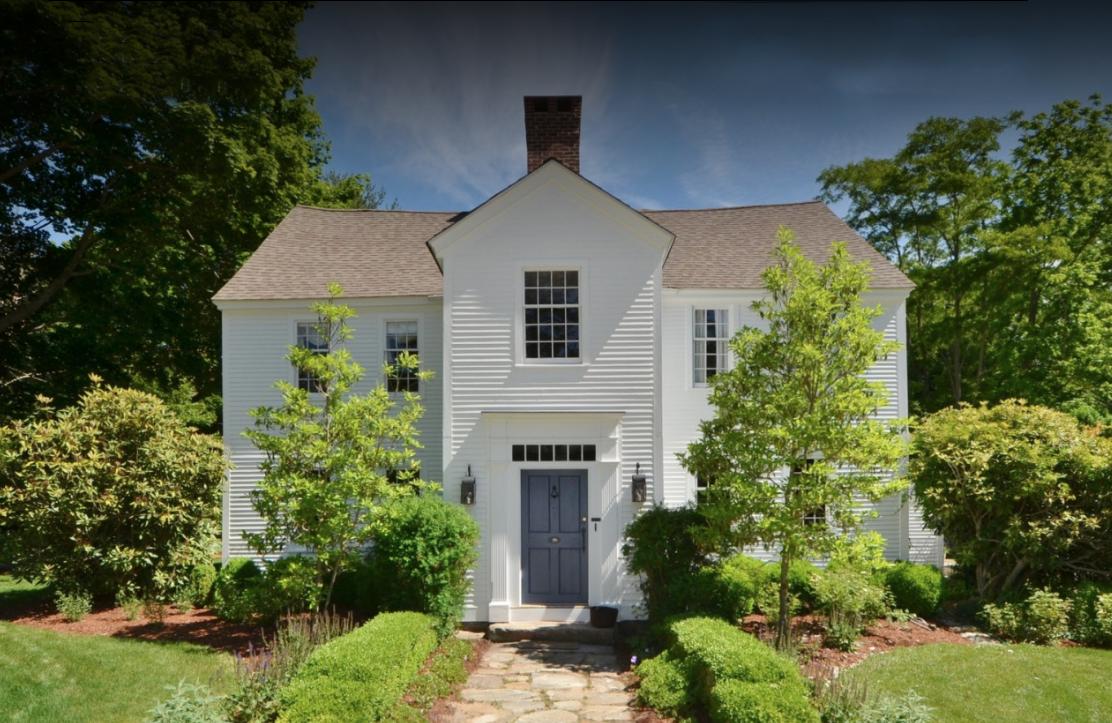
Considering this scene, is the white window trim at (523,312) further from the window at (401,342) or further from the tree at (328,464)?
the window at (401,342)

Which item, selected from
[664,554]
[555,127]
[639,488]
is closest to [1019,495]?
[664,554]

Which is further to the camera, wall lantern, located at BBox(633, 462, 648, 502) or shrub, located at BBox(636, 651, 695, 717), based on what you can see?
wall lantern, located at BBox(633, 462, 648, 502)

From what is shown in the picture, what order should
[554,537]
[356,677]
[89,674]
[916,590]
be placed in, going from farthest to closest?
[554,537] → [916,590] → [89,674] → [356,677]

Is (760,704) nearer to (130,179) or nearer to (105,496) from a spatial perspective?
(105,496)

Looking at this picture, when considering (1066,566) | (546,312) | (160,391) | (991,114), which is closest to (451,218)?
(546,312)

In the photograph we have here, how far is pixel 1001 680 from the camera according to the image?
8500 millimetres

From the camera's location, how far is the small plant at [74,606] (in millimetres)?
11438

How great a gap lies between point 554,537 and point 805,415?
5047 mm

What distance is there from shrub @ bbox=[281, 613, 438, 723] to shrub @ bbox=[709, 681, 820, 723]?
3.48m

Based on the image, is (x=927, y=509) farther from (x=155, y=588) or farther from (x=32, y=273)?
(x=32, y=273)

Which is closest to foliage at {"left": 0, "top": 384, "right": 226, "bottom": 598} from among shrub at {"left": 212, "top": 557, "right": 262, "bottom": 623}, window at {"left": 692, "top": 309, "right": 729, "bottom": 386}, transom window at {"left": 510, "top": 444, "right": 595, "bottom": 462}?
shrub at {"left": 212, "top": 557, "right": 262, "bottom": 623}

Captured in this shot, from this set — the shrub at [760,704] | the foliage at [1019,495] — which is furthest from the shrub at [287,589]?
the foliage at [1019,495]

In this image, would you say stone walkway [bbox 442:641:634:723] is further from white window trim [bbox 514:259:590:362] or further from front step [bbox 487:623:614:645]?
white window trim [bbox 514:259:590:362]

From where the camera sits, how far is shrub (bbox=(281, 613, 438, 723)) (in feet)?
22.0
